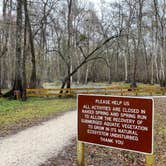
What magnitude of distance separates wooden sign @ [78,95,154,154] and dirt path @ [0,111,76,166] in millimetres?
2058

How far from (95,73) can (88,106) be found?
5304 centimetres

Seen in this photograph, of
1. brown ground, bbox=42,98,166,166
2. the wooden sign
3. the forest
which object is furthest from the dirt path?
the forest

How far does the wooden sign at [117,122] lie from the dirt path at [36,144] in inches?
81.0

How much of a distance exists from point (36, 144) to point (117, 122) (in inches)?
157

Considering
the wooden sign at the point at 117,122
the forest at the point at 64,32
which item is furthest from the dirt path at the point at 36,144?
the forest at the point at 64,32

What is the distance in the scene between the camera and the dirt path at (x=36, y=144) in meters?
6.14

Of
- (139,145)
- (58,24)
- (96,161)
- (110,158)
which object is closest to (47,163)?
(96,161)

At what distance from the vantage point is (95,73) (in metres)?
57.5

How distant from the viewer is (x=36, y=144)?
7.54 m

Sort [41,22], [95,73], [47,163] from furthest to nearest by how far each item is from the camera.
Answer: [95,73]
[41,22]
[47,163]

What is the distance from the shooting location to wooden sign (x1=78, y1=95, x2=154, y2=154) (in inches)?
153

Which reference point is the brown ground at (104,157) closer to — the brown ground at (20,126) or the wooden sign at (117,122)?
the wooden sign at (117,122)

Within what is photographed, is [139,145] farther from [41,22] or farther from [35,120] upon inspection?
[41,22]

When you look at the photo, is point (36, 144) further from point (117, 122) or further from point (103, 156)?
point (117, 122)
